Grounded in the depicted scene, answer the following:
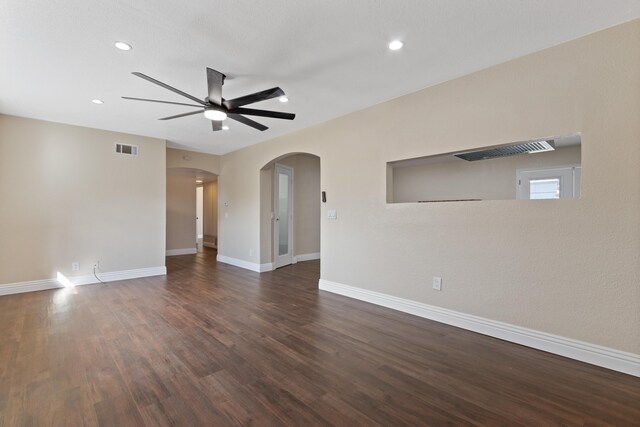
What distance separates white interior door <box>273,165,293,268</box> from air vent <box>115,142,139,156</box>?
9.21ft

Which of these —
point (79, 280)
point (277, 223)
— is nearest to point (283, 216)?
point (277, 223)

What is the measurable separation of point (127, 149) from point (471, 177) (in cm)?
608

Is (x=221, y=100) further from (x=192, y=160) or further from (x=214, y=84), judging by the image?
(x=192, y=160)

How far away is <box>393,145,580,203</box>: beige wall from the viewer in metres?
3.50

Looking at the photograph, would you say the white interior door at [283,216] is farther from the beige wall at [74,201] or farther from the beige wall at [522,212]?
the beige wall at [522,212]

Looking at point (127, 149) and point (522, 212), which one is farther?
point (127, 149)

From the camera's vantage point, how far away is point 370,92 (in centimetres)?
352

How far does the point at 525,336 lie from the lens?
2.67m

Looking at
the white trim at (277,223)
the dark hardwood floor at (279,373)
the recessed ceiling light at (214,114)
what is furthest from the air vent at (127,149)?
the recessed ceiling light at (214,114)

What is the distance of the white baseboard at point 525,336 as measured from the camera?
88.5 inches

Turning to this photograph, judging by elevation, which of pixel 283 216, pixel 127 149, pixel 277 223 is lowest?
pixel 277 223

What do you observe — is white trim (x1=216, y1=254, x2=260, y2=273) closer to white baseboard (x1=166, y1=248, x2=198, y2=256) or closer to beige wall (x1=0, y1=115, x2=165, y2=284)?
beige wall (x1=0, y1=115, x2=165, y2=284)

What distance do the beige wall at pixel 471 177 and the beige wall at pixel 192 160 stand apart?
15.5 feet

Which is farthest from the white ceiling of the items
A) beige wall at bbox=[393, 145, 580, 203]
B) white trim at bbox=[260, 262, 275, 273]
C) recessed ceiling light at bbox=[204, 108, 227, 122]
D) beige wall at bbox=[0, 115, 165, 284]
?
white trim at bbox=[260, 262, 275, 273]
